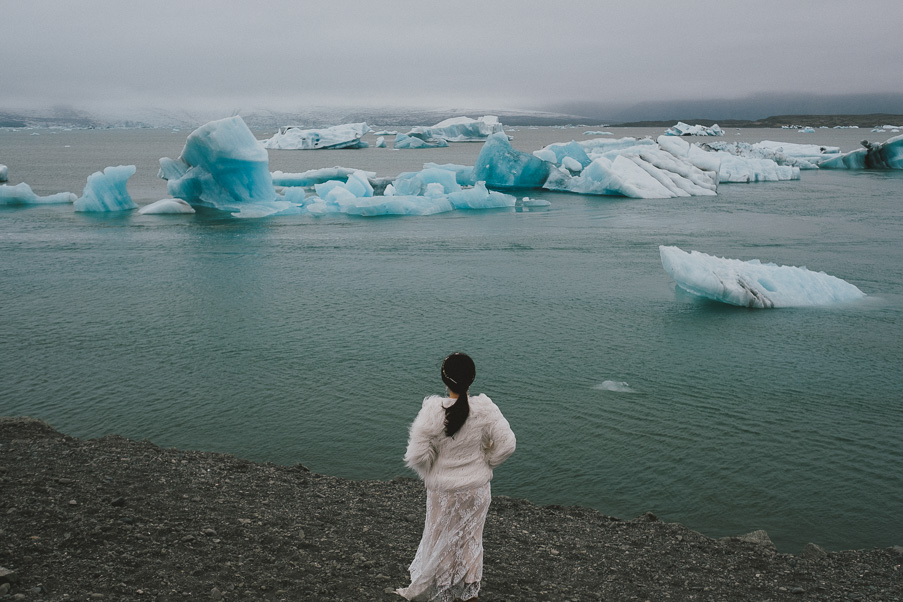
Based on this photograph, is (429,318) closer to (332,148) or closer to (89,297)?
Result: (89,297)

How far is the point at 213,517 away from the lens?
14.7ft

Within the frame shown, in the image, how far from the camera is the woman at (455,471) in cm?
297

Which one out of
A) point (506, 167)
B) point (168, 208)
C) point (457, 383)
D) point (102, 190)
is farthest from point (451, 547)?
point (506, 167)

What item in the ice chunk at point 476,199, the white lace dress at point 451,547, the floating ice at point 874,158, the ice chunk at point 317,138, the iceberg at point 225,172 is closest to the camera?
→ the white lace dress at point 451,547

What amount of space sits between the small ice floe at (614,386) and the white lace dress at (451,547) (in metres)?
5.28

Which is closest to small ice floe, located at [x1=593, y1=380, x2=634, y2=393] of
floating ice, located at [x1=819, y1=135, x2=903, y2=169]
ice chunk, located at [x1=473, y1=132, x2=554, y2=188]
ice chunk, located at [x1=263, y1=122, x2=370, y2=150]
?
ice chunk, located at [x1=473, y1=132, x2=554, y2=188]

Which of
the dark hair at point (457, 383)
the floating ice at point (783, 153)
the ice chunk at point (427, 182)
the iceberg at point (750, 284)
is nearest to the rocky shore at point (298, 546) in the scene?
the dark hair at point (457, 383)

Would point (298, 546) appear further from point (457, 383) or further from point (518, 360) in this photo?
point (518, 360)

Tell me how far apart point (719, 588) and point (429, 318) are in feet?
23.7

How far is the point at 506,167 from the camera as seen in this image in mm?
28141

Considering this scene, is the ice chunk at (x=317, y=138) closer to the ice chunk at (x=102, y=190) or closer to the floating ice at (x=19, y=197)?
the floating ice at (x=19, y=197)

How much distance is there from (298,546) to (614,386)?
4.87 metres

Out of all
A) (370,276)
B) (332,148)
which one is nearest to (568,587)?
(370,276)

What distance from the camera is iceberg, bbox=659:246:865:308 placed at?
37.7 feet
